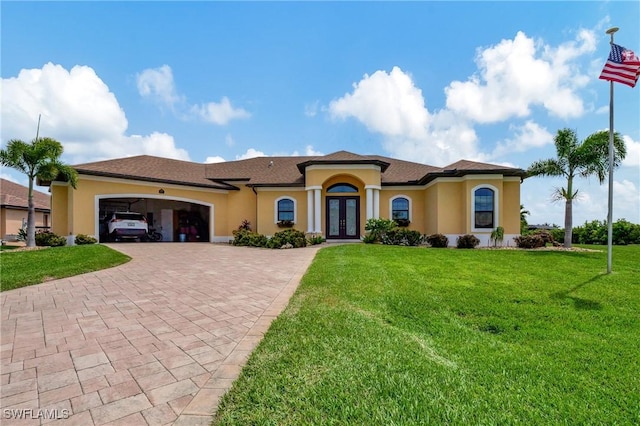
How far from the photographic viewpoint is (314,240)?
1652 centimetres

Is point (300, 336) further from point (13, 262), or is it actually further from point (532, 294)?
A: point (13, 262)

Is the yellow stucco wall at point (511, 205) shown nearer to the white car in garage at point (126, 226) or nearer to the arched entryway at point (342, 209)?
the arched entryway at point (342, 209)

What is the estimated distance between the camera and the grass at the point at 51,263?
760 centimetres

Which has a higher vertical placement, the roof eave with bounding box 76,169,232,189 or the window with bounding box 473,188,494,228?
the roof eave with bounding box 76,169,232,189

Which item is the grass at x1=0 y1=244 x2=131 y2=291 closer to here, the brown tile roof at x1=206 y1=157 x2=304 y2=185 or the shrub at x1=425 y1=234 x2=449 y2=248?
the brown tile roof at x1=206 y1=157 x2=304 y2=185

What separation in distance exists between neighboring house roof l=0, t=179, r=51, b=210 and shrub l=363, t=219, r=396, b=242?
932 inches

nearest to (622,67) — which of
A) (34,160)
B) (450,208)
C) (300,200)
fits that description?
(450,208)

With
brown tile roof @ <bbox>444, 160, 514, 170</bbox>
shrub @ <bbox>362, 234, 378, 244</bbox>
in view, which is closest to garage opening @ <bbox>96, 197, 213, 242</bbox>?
shrub @ <bbox>362, 234, 378, 244</bbox>

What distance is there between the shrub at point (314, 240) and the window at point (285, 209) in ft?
8.55

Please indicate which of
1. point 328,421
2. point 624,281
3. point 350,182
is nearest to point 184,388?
point 328,421

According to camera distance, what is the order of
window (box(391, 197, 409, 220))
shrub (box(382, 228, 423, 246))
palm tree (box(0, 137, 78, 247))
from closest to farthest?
palm tree (box(0, 137, 78, 247)) → shrub (box(382, 228, 423, 246)) → window (box(391, 197, 409, 220))

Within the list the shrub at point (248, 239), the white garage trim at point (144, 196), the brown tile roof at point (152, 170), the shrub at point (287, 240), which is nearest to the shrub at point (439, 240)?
the shrub at point (287, 240)

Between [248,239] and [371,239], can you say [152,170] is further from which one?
[371,239]

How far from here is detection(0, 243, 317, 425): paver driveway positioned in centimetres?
252
